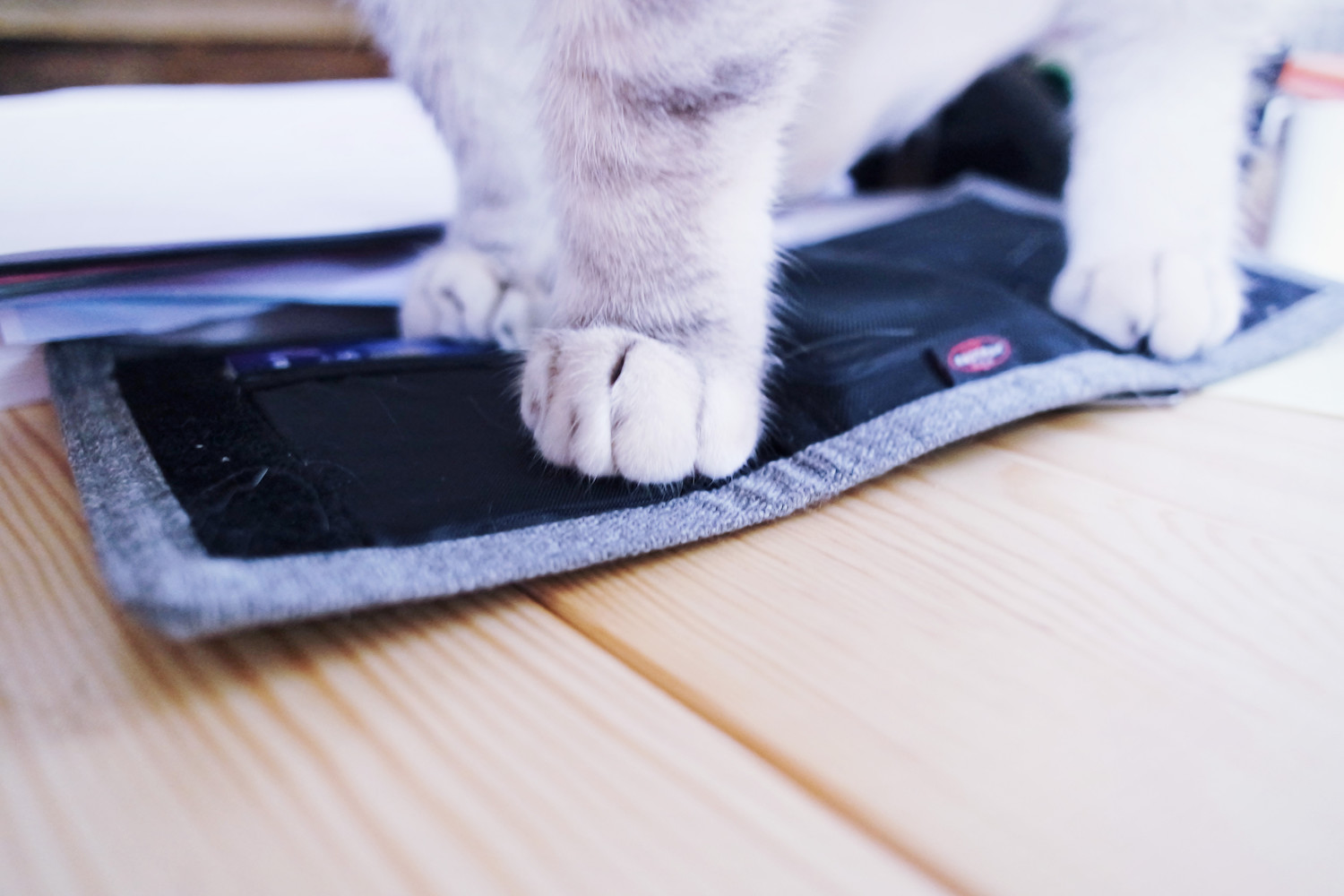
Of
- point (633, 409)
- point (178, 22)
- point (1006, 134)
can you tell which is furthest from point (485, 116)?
point (178, 22)

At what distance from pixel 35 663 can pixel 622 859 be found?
0.28 m

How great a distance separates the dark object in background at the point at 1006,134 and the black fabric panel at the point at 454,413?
54 centimetres

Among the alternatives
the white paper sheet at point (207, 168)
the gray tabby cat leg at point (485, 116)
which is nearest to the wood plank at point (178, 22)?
the white paper sheet at point (207, 168)

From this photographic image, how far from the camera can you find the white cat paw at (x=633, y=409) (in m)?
0.49

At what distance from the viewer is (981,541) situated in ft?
1.59

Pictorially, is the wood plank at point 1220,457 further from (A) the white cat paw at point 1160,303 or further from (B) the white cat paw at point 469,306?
(B) the white cat paw at point 469,306

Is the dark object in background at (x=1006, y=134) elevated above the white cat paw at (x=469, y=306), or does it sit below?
above

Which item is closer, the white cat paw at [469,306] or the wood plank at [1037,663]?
the wood plank at [1037,663]

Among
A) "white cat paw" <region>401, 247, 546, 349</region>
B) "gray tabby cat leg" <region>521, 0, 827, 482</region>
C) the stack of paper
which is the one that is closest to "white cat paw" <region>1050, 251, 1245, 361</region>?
"gray tabby cat leg" <region>521, 0, 827, 482</region>

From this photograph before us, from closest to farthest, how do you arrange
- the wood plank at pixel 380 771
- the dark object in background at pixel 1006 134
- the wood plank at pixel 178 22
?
1. the wood plank at pixel 380 771
2. the dark object in background at pixel 1006 134
3. the wood plank at pixel 178 22

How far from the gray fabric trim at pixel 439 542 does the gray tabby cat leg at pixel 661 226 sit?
46 millimetres

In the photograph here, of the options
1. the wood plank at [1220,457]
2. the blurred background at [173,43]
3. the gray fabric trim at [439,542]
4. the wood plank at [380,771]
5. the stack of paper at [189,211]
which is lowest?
the wood plank at [1220,457]

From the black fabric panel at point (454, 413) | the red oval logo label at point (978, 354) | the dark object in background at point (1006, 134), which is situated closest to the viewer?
the black fabric panel at point (454, 413)

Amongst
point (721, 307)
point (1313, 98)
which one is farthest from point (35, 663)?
point (1313, 98)
